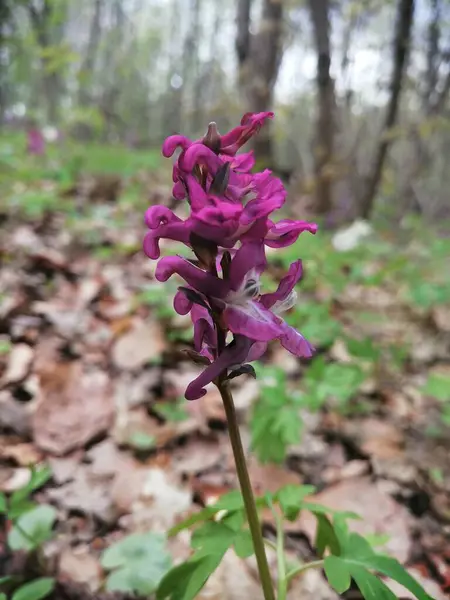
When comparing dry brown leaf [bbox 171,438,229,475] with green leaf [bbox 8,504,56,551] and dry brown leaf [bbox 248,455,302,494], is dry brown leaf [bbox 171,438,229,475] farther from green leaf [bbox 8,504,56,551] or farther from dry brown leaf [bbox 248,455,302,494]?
green leaf [bbox 8,504,56,551]

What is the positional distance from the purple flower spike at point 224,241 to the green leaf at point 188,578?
0.40 metres

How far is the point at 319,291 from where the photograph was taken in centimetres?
479

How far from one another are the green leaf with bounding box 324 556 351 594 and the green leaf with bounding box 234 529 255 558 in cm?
A: 17

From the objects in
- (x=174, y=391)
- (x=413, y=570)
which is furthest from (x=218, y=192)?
(x=174, y=391)

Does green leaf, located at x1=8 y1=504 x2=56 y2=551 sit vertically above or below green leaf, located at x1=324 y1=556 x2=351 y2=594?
above

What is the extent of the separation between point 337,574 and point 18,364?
2262 millimetres

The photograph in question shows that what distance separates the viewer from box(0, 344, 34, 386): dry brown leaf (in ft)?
9.14

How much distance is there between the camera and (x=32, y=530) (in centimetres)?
173

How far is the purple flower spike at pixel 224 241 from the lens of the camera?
104 cm

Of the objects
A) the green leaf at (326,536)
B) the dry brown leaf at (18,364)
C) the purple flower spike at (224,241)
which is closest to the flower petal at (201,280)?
the purple flower spike at (224,241)

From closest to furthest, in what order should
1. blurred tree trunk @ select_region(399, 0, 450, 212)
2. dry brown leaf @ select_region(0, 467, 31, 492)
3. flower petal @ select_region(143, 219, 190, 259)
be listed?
flower petal @ select_region(143, 219, 190, 259) → dry brown leaf @ select_region(0, 467, 31, 492) → blurred tree trunk @ select_region(399, 0, 450, 212)

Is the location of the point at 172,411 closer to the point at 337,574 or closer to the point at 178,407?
the point at 178,407

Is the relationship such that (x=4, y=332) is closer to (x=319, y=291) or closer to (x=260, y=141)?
(x=319, y=291)

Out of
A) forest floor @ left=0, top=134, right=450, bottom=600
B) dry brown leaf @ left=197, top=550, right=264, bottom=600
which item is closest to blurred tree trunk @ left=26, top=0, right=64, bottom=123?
forest floor @ left=0, top=134, right=450, bottom=600
